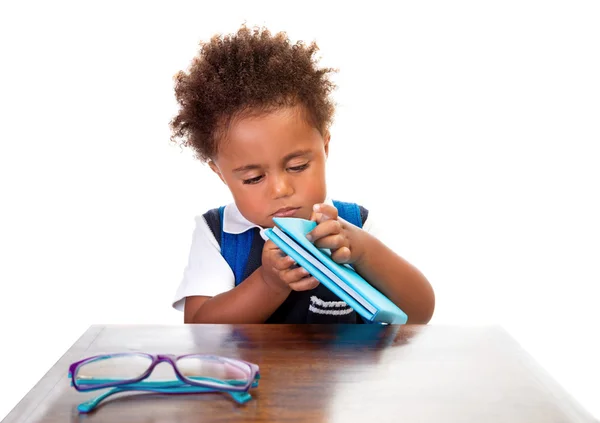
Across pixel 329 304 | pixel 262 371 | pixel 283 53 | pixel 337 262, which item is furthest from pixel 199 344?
pixel 283 53

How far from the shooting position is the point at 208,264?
5.70 ft

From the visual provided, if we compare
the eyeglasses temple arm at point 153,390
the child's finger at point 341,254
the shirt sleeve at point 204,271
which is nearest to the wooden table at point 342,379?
the eyeglasses temple arm at point 153,390

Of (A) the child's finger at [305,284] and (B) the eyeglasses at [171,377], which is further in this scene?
(A) the child's finger at [305,284]

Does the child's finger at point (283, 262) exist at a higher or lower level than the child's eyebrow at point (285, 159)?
lower

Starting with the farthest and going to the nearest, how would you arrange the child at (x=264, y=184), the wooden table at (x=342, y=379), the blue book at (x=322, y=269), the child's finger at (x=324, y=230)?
the child at (x=264, y=184) < the child's finger at (x=324, y=230) < the blue book at (x=322, y=269) < the wooden table at (x=342, y=379)

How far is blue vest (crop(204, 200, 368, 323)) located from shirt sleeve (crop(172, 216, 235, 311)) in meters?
0.02

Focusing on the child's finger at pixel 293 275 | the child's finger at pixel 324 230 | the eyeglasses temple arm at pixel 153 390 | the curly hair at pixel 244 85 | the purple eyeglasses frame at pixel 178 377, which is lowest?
the child's finger at pixel 293 275

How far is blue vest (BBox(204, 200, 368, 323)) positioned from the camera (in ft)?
5.61

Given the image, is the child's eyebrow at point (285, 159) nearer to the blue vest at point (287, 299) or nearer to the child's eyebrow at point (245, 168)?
the child's eyebrow at point (245, 168)

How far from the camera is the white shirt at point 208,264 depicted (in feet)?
5.54

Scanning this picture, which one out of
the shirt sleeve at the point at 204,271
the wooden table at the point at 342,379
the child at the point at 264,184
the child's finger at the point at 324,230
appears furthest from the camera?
the shirt sleeve at the point at 204,271

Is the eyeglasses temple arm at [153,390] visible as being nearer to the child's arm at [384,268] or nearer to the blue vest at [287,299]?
the child's arm at [384,268]

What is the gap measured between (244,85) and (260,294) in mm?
416

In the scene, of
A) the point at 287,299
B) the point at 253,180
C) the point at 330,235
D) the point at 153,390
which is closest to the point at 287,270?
the point at 330,235
